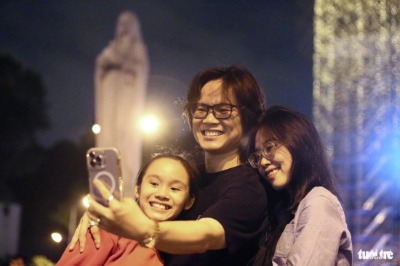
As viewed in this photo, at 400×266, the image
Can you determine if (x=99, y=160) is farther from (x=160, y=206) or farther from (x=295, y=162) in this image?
(x=295, y=162)

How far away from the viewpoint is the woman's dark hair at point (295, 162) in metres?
2.58

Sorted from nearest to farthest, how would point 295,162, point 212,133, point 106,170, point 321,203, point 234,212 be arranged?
point 106,170 → point 234,212 → point 321,203 → point 295,162 → point 212,133

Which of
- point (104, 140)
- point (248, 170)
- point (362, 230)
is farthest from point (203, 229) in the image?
point (362, 230)

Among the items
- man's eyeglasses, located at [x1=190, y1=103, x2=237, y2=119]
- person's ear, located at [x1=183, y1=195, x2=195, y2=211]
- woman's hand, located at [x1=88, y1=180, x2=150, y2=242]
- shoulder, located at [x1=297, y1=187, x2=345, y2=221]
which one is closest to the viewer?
woman's hand, located at [x1=88, y1=180, x2=150, y2=242]

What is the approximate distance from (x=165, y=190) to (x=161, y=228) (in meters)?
0.53

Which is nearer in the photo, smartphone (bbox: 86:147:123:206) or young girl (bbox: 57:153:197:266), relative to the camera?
smartphone (bbox: 86:147:123:206)

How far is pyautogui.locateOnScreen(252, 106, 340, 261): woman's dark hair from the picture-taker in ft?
8.46

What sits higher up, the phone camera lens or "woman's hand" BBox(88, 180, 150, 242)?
the phone camera lens

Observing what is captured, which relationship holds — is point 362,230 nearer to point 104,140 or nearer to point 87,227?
point 104,140

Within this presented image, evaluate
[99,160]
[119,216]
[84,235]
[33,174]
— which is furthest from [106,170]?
[33,174]

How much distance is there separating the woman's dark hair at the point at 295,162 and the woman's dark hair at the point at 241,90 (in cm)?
7

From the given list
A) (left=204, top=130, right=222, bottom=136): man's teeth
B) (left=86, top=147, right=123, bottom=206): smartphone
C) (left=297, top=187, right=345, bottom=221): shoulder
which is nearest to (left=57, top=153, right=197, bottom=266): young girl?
(left=204, top=130, right=222, bottom=136): man's teeth

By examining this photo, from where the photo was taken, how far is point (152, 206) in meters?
2.40

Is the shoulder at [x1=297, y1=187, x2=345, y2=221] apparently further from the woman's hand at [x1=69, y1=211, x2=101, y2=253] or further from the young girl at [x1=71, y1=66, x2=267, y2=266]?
the woman's hand at [x1=69, y1=211, x2=101, y2=253]
